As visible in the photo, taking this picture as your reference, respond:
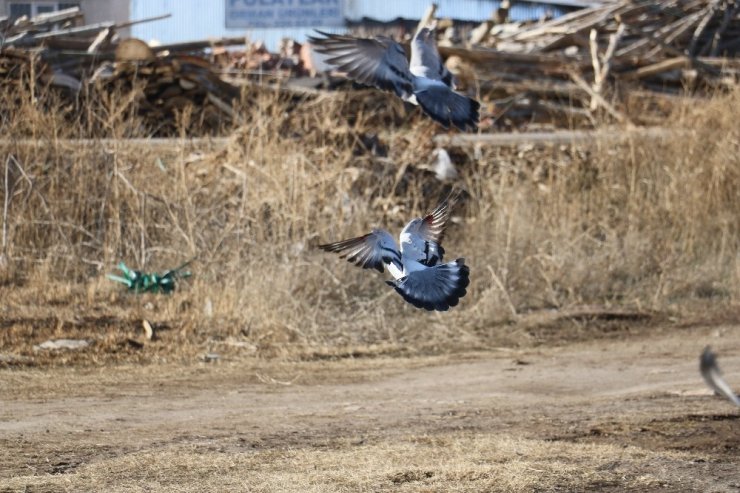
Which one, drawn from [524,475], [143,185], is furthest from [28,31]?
[524,475]

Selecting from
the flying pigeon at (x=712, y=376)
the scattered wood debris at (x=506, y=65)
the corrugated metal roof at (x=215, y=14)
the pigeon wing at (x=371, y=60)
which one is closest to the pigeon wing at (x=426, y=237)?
the pigeon wing at (x=371, y=60)

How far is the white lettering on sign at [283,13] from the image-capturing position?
3056 centimetres

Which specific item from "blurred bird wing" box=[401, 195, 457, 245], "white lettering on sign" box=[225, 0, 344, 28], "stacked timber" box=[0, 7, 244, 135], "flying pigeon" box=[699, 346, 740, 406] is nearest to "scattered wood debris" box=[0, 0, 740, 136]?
"stacked timber" box=[0, 7, 244, 135]

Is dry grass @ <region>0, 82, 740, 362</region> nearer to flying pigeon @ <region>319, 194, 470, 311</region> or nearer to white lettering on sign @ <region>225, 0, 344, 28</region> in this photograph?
flying pigeon @ <region>319, 194, 470, 311</region>

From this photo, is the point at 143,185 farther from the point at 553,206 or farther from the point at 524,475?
the point at 524,475

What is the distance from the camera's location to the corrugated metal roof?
30094 millimetres

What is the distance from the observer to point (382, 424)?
7688 mm

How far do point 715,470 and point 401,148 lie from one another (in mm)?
7781

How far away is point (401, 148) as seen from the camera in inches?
549

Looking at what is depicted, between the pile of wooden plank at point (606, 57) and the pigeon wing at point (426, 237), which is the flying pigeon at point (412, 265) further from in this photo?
the pile of wooden plank at point (606, 57)

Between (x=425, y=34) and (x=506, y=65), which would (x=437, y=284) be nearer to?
(x=425, y=34)

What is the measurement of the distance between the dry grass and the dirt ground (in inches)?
36.5

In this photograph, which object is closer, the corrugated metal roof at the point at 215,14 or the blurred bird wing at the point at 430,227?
the blurred bird wing at the point at 430,227

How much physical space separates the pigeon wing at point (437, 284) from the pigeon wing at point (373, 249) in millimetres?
117
